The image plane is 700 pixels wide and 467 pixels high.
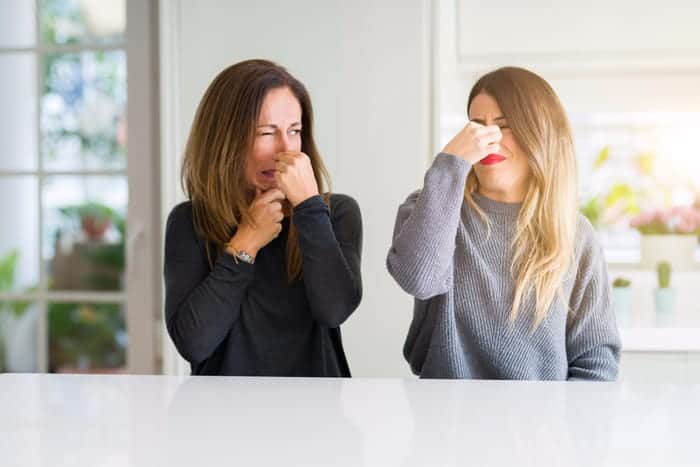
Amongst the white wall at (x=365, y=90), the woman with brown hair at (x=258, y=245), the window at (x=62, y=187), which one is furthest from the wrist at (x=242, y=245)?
the window at (x=62, y=187)

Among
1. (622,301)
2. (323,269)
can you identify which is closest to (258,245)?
(323,269)

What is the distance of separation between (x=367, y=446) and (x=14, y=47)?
2.46m

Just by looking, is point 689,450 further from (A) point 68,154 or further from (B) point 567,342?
(A) point 68,154

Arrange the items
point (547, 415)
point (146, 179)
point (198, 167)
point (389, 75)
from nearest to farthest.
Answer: point (547, 415) < point (198, 167) < point (389, 75) < point (146, 179)

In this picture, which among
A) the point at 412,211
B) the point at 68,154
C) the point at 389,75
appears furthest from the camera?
the point at 68,154

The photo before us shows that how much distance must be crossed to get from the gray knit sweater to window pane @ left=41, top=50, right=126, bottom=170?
1.81m

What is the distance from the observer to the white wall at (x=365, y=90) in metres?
2.33

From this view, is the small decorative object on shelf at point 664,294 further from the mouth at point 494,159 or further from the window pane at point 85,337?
the window pane at point 85,337

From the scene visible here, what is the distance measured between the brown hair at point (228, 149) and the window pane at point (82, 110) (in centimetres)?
143

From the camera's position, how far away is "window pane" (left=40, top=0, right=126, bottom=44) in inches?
114

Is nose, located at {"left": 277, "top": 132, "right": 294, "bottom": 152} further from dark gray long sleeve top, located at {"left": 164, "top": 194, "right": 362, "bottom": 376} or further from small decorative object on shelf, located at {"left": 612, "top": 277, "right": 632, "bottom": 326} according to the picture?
small decorative object on shelf, located at {"left": 612, "top": 277, "right": 632, "bottom": 326}

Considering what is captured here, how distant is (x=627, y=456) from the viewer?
2.53 feet

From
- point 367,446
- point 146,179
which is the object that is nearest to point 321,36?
point 146,179

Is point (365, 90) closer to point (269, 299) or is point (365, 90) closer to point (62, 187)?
point (269, 299)
